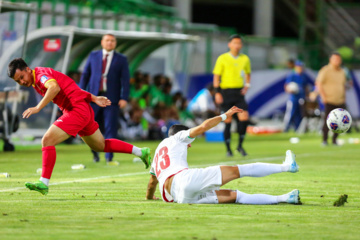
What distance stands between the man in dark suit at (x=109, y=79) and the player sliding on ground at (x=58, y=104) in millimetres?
3618

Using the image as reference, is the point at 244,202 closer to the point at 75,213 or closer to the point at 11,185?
the point at 75,213

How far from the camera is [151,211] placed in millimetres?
7980

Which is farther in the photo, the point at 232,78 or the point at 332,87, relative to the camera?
the point at 332,87

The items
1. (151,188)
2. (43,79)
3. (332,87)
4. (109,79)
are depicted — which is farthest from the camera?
(332,87)

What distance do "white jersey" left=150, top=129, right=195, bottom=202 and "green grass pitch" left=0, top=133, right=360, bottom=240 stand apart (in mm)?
343

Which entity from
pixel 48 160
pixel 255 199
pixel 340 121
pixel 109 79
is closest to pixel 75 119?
pixel 48 160

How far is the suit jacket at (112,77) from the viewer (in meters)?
14.2

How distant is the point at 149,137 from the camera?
24.1 metres

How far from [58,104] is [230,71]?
6826mm

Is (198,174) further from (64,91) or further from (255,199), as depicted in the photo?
(64,91)

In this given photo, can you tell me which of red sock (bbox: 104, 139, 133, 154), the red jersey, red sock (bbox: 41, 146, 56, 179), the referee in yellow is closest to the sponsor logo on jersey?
the red jersey

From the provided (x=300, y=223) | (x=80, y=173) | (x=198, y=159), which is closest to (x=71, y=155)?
(x=198, y=159)

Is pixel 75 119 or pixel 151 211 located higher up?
pixel 75 119

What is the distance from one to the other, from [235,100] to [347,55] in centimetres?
2039
